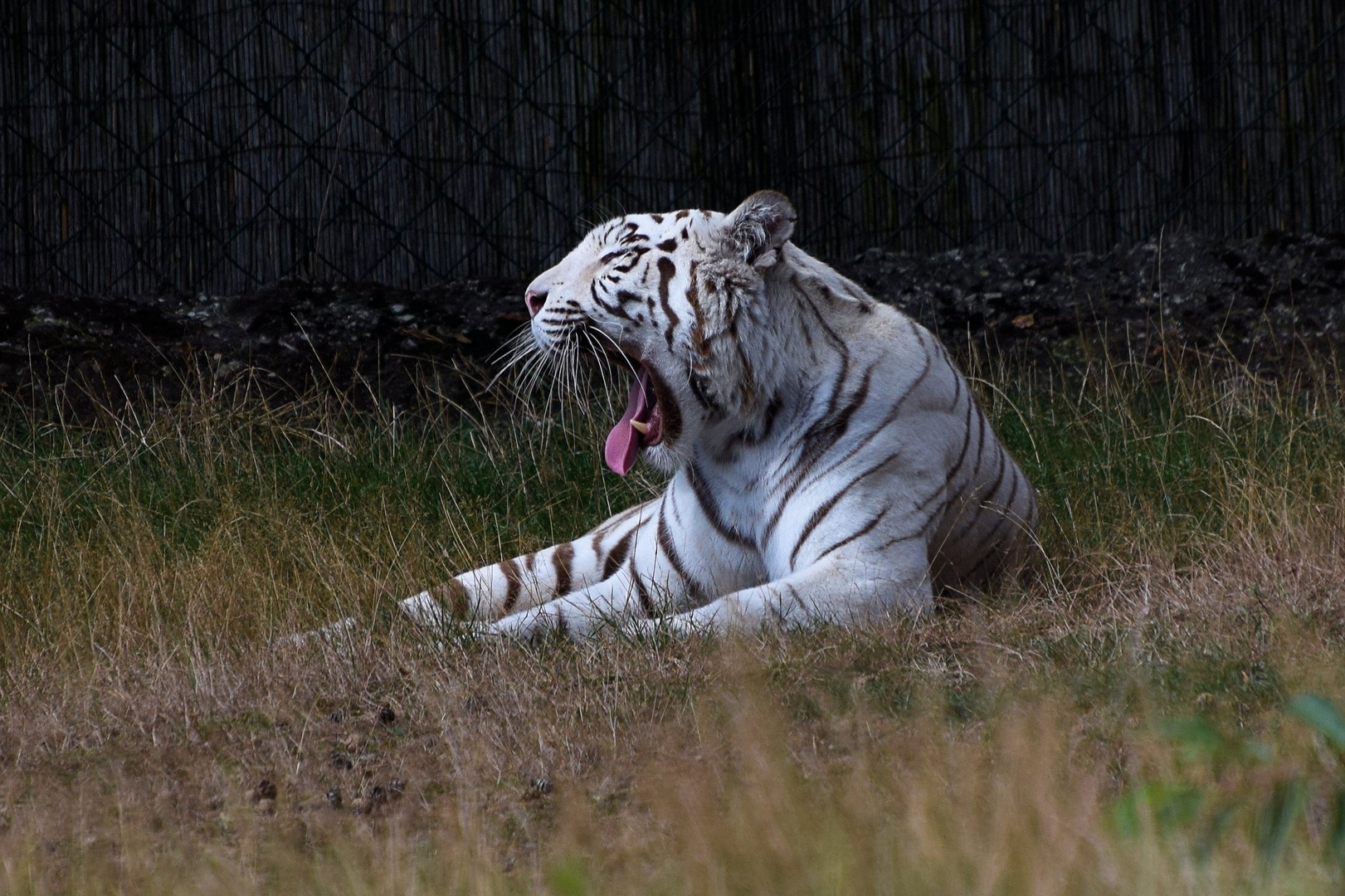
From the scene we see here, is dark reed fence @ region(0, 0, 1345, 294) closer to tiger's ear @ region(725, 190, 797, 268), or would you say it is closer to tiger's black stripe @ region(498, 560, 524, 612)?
tiger's black stripe @ region(498, 560, 524, 612)

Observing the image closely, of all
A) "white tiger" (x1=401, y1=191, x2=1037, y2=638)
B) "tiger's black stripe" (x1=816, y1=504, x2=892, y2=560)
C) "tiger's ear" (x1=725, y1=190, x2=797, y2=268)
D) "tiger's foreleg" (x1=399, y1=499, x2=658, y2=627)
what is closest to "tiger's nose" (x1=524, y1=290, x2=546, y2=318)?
"white tiger" (x1=401, y1=191, x2=1037, y2=638)

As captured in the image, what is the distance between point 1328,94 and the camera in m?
7.02

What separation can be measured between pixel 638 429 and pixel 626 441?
4 centimetres

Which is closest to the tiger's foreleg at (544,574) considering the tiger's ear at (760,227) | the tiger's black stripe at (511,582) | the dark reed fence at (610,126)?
the tiger's black stripe at (511,582)

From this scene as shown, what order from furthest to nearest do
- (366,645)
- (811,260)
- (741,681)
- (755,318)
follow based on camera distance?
1. (811,260)
2. (755,318)
3. (366,645)
4. (741,681)

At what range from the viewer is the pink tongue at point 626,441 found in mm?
3707

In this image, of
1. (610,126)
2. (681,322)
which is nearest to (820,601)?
(681,322)

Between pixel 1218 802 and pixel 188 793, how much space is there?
1.61 meters

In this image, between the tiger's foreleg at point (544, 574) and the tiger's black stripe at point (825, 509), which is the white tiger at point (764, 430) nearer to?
the tiger's black stripe at point (825, 509)

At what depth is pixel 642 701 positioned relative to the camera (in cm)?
287

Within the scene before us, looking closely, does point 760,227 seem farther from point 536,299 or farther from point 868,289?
point 868,289

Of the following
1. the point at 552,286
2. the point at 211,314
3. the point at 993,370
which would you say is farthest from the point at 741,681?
the point at 211,314

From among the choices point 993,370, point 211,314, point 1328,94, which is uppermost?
→ point 1328,94

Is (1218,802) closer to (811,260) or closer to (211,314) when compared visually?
(811,260)
